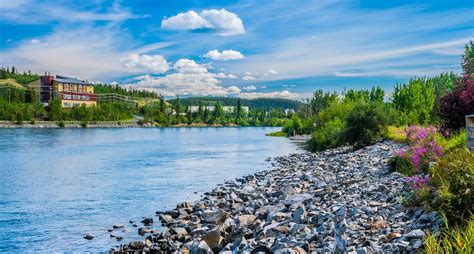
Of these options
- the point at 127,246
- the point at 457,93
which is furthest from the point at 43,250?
the point at 457,93

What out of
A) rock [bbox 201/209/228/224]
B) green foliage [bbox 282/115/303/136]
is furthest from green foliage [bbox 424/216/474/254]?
green foliage [bbox 282/115/303/136]

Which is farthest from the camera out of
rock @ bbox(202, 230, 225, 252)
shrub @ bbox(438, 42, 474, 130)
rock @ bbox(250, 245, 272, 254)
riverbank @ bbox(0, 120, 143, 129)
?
riverbank @ bbox(0, 120, 143, 129)

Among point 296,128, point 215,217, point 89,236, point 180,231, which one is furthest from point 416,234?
point 296,128

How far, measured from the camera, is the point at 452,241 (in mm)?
8336

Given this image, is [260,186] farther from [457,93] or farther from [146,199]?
[457,93]

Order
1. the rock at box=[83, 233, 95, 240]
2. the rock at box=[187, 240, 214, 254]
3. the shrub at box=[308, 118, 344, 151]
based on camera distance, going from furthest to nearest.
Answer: the shrub at box=[308, 118, 344, 151] < the rock at box=[83, 233, 95, 240] < the rock at box=[187, 240, 214, 254]

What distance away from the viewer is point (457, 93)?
975 inches

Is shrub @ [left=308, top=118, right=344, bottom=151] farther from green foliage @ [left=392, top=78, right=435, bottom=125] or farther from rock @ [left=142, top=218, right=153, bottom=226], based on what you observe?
rock @ [left=142, top=218, right=153, bottom=226]

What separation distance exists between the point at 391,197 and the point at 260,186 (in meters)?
11.8

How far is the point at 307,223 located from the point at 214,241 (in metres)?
2.63

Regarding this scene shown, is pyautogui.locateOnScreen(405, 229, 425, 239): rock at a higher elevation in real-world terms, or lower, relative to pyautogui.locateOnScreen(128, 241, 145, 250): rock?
higher

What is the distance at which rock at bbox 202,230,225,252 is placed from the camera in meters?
12.6

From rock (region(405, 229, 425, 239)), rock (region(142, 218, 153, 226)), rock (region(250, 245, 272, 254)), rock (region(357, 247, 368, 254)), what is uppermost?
rock (region(405, 229, 425, 239))

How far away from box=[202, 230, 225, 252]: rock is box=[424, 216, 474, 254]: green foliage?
18.8 ft
